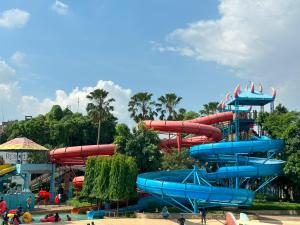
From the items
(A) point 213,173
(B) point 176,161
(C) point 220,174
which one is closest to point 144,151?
(B) point 176,161

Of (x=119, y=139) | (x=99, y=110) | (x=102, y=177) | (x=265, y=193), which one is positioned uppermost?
(x=99, y=110)

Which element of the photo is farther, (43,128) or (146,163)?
(43,128)

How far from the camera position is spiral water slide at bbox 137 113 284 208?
3684cm

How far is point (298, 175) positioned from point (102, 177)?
19.0m

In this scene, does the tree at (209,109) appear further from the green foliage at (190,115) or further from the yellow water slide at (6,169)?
the yellow water slide at (6,169)

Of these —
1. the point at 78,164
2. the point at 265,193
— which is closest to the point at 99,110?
the point at 78,164

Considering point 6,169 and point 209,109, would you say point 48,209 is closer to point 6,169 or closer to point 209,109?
point 6,169

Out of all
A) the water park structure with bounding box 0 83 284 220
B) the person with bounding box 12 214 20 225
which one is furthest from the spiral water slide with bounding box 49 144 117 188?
the person with bounding box 12 214 20 225

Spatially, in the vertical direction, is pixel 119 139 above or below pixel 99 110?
below

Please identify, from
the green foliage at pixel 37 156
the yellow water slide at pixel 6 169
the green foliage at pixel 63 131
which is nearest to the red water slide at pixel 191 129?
the green foliage at pixel 37 156

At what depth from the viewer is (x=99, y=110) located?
69.9 metres

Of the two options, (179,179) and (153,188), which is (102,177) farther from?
(179,179)

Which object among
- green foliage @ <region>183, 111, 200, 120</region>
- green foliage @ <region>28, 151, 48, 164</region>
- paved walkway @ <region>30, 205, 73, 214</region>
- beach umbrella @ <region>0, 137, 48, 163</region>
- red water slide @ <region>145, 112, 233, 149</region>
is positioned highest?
green foliage @ <region>183, 111, 200, 120</region>

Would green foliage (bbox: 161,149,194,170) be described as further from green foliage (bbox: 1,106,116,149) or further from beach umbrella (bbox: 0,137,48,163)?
green foliage (bbox: 1,106,116,149)
